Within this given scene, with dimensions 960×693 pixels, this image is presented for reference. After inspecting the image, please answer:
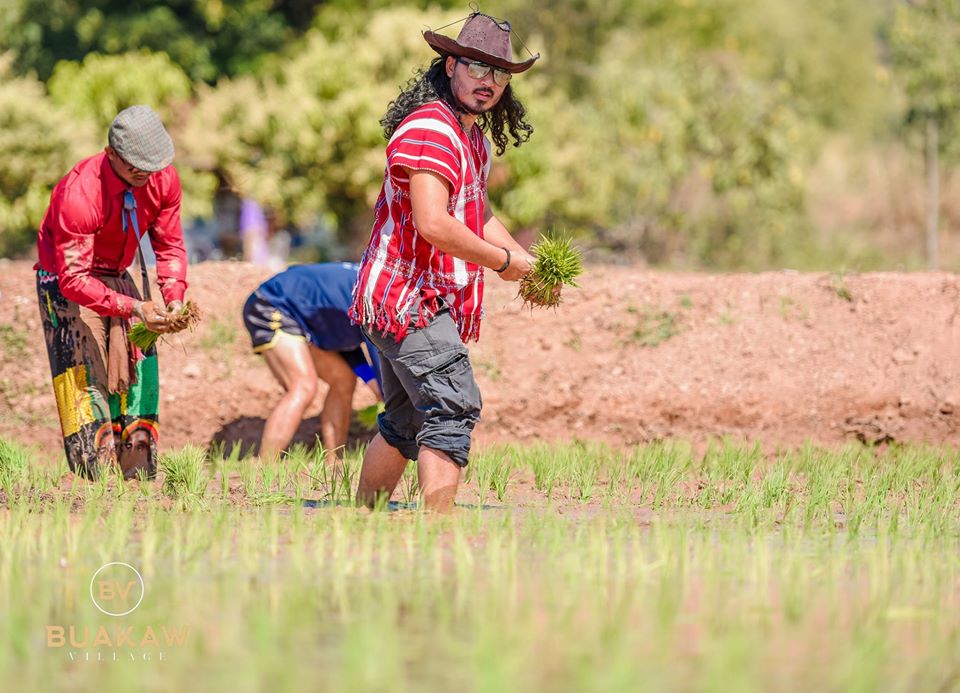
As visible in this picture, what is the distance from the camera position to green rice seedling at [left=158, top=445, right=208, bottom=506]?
5.87 metres

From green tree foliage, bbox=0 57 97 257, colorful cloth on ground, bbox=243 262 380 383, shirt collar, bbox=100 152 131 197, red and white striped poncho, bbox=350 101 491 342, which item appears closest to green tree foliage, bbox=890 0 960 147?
green tree foliage, bbox=0 57 97 257

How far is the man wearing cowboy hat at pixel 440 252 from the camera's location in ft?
16.4

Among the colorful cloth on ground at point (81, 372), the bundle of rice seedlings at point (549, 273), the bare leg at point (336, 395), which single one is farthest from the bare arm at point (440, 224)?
the bare leg at point (336, 395)

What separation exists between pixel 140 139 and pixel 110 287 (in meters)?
0.81

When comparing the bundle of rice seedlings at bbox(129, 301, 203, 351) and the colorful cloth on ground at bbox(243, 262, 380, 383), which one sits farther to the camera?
the colorful cloth on ground at bbox(243, 262, 380, 383)

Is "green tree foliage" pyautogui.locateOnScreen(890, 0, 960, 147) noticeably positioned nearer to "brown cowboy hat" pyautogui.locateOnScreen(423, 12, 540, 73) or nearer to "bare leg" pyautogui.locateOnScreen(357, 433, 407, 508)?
"brown cowboy hat" pyautogui.locateOnScreen(423, 12, 540, 73)

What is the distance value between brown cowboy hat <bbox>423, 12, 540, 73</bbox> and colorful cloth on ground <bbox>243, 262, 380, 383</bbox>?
241cm

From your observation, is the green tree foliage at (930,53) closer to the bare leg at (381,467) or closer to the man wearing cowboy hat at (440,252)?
the man wearing cowboy hat at (440,252)

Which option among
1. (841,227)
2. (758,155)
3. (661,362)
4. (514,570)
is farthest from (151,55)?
(514,570)

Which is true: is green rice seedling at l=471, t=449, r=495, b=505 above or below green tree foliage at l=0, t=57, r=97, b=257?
below

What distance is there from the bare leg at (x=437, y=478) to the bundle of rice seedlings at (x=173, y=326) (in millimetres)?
1429

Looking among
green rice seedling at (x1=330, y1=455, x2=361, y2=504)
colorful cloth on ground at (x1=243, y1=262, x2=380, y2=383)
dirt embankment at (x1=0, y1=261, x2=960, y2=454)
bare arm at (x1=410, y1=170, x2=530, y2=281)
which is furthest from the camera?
dirt embankment at (x1=0, y1=261, x2=960, y2=454)

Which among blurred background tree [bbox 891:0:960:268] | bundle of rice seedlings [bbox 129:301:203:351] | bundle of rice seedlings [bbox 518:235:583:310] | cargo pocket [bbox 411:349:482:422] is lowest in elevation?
cargo pocket [bbox 411:349:482:422]

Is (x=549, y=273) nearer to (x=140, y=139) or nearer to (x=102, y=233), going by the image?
(x=140, y=139)
